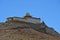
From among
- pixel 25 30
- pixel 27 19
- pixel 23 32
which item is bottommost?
pixel 23 32

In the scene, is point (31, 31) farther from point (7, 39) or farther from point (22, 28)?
point (7, 39)

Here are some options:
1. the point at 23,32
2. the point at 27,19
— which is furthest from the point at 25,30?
the point at 27,19

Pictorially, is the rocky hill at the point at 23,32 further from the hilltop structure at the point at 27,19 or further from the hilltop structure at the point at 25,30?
the hilltop structure at the point at 27,19

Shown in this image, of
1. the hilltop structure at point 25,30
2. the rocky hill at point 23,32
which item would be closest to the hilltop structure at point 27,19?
the hilltop structure at point 25,30

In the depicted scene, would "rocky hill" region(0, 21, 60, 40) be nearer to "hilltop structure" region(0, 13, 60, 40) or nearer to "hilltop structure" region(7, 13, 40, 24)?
"hilltop structure" region(0, 13, 60, 40)

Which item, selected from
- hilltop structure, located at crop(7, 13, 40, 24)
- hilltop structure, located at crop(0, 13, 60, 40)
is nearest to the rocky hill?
hilltop structure, located at crop(0, 13, 60, 40)

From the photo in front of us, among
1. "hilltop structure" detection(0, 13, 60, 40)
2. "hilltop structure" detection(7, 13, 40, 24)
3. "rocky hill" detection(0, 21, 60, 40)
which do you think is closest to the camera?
"rocky hill" detection(0, 21, 60, 40)

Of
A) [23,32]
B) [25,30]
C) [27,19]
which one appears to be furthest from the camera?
[27,19]

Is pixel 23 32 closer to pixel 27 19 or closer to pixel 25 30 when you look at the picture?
pixel 25 30

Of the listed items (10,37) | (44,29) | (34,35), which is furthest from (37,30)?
(10,37)

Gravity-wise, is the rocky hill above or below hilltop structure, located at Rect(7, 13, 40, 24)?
below

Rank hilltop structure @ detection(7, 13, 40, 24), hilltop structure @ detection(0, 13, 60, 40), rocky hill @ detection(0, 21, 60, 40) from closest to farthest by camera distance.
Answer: rocky hill @ detection(0, 21, 60, 40) → hilltop structure @ detection(0, 13, 60, 40) → hilltop structure @ detection(7, 13, 40, 24)

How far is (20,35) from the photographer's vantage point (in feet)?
156

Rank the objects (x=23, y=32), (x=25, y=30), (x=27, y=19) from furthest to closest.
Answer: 1. (x=27, y=19)
2. (x=25, y=30)
3. (x=23, y=32)
